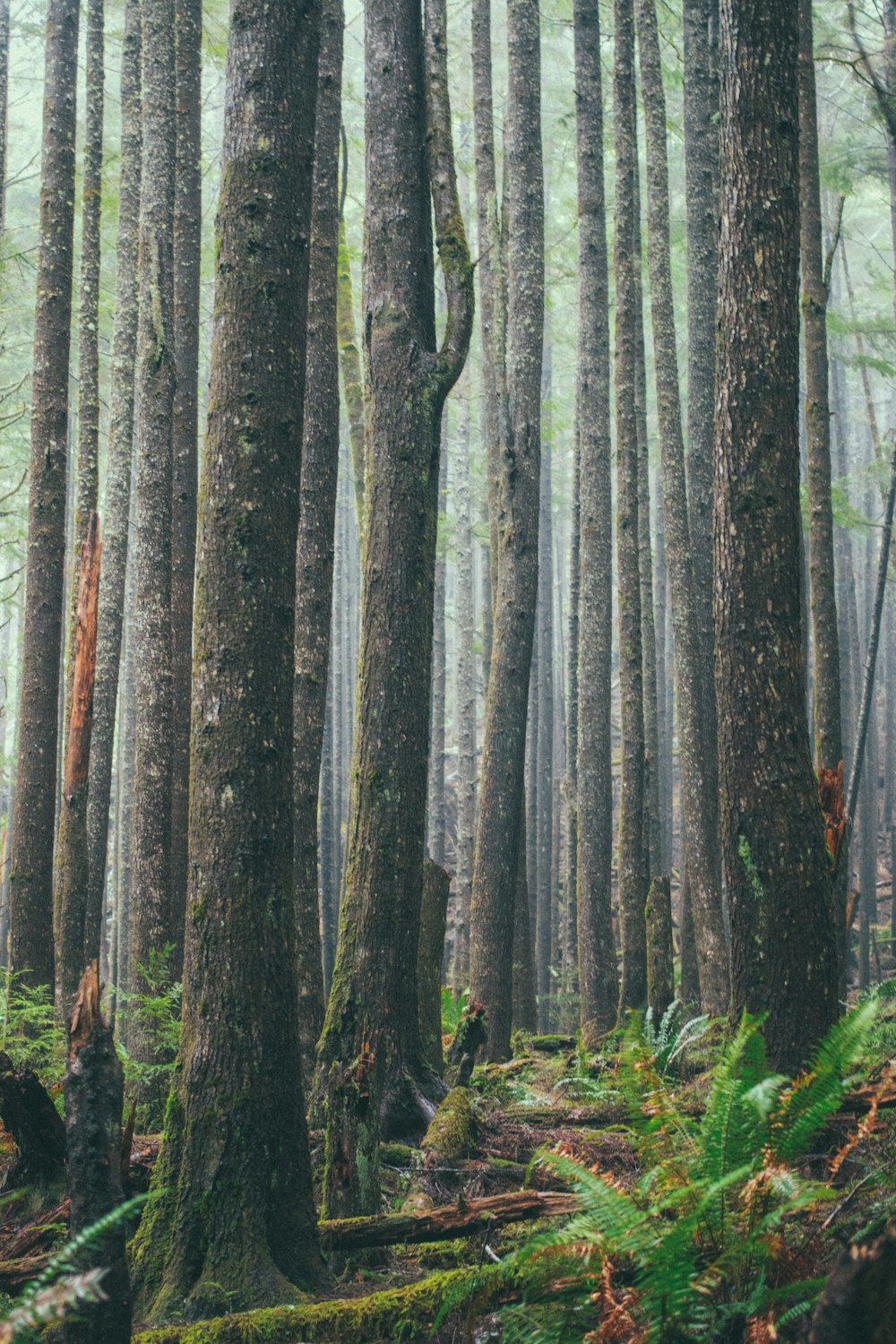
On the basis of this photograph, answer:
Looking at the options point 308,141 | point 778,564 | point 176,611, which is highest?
point 308,141

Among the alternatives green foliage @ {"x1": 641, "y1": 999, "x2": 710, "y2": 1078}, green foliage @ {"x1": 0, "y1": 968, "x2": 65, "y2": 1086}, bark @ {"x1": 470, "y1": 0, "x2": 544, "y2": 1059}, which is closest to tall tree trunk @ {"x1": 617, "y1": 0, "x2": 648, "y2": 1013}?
bark @ {"x1": 470, "y1": 0, "x2": 544, "y2": 1059}

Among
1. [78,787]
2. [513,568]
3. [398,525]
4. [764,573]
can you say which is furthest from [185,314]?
[764,573]

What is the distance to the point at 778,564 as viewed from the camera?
4891mm

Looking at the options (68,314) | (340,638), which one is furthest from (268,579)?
(340,638)

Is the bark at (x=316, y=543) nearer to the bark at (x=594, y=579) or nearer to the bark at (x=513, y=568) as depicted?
the bark at (x=513, y=568)

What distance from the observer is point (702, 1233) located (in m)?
2.98

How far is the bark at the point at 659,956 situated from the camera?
9.62 metres

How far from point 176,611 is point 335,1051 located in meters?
4.93

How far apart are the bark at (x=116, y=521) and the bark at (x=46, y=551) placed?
2.73ft

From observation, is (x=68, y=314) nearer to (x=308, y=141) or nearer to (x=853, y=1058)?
(x=308, y=141)

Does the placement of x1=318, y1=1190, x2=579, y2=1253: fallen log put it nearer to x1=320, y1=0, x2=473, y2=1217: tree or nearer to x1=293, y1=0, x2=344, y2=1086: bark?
x1=320, y1=0, x2=473, y2=1217: tree

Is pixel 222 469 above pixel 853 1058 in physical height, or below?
above

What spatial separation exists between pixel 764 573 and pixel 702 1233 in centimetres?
294

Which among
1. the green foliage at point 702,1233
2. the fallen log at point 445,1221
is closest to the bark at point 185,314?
the fallen log at point 445,1221
